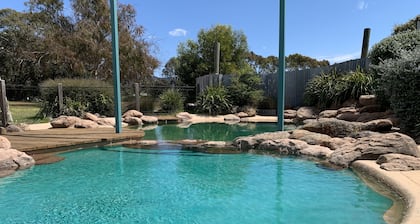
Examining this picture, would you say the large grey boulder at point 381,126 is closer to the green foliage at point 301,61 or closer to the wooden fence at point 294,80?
the wooden fence at point 294,80

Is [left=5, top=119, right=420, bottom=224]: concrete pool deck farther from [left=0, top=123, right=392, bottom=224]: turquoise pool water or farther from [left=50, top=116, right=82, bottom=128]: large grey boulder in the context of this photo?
[left=50, top=116, right=82, bottom=128]: large grey boulder

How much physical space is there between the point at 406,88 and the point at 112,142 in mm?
5917

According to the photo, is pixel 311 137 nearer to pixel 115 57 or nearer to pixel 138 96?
pixel 115 57

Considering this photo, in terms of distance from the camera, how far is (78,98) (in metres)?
12.1

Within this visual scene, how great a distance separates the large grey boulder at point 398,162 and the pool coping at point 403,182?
0.10 m

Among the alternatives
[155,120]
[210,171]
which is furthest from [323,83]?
[210,171]

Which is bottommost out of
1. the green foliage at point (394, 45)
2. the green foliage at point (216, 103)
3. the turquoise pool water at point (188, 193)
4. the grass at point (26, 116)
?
the turquoise pool water at point (188, 193)

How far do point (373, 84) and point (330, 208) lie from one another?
286 inches

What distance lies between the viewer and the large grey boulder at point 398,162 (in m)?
4.04

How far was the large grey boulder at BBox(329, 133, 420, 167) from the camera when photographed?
4.62 metres

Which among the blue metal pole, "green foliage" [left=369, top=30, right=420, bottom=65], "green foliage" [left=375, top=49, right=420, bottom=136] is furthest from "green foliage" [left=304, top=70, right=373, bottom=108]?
the blue metal pole

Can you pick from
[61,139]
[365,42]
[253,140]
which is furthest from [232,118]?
[61,139]

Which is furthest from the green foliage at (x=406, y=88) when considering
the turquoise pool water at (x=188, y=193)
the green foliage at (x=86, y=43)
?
the green foliage at (x=86, y=43)

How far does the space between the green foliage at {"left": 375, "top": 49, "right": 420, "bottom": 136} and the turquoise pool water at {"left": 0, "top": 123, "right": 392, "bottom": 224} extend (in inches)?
93.8
